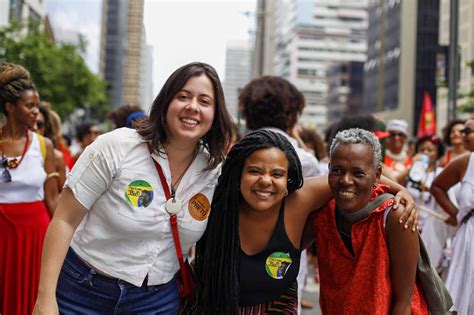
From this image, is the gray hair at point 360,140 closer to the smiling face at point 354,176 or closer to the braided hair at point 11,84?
the smiling face at point 354,176

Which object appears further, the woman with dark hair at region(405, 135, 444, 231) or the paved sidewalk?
the paved sidewalk

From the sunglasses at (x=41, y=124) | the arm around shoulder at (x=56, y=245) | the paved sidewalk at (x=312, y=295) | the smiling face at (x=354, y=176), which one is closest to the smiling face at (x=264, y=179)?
the smiling face at (x=354, y=176)

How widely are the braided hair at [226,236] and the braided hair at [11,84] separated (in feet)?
6.16

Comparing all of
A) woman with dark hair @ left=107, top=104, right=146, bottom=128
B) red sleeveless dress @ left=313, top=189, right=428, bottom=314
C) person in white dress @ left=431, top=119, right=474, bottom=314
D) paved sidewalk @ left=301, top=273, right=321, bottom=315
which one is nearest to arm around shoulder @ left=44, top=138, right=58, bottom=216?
woman with dark hair @ left=107, top=104, right=146, bottom=128

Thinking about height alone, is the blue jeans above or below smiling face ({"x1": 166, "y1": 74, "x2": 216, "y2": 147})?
below

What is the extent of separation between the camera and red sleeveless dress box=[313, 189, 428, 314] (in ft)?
8.66

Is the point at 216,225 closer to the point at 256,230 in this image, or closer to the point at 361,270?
the point at 256,230

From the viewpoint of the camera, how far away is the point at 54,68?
96.4 feet

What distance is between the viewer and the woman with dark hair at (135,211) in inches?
103

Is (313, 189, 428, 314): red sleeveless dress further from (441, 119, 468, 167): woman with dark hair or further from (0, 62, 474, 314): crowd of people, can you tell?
(441, 119, 468, 167): woman with dark hair

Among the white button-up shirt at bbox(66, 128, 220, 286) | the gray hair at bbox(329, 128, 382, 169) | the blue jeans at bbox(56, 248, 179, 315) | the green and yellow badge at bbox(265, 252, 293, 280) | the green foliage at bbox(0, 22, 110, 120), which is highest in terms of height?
the green foliage at bbox(0, 22, 110, 120)

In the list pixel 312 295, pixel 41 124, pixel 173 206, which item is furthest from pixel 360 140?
pixel 312 295

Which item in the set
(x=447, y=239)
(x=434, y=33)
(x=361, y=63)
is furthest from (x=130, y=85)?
(x=447, y=239)

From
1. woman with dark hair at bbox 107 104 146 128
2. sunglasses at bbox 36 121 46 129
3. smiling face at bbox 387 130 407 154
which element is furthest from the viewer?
smiling face at bbox 387 130 407 154
